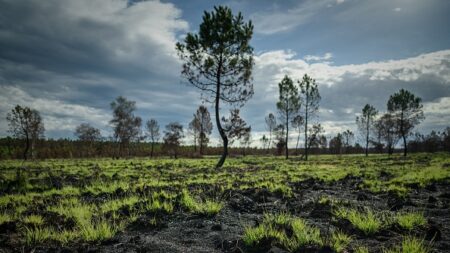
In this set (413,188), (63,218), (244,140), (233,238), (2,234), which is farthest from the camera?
(244,140)

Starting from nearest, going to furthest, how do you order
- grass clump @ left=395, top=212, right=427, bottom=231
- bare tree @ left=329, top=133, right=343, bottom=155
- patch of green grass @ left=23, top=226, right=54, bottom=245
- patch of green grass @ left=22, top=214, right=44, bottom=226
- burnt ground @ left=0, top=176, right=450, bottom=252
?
burnt ground @ left=0, top=176, right=450, bottom=252 → patch of green grass @ left=23, top=226, right=54, bottom=245 → grass clump @ left=395, top=212, right=427, bottom=231 → patch of green grass @ left=22, top=214, right=44, bottom=226 → bare tree @ left=329, top=133, right=343, bottom=155

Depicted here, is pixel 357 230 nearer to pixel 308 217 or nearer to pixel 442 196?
pixel 308 217

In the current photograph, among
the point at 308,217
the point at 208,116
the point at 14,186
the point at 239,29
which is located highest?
the point at 239,29

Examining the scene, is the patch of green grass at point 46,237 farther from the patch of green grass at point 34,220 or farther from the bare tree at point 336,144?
the bare tree at point 336,144

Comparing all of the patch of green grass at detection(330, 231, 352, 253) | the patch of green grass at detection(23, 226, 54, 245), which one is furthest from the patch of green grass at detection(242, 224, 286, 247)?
the patch of green grass at detection(23, 226, 54, 245)

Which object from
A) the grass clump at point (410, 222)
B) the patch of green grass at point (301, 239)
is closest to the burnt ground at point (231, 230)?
the grass clump at point (410, 222)

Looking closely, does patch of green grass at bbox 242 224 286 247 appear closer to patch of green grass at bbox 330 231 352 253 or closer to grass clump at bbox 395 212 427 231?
patch of green grass at bbox 330 231 352 253

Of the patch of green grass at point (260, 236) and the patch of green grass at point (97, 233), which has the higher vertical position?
the patch of green grass at point (260, 236)

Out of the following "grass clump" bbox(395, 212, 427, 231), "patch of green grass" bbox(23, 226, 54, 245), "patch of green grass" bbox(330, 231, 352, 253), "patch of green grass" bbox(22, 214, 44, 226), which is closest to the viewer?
"patch of green grass" bbox(330, 231, 352, 253)

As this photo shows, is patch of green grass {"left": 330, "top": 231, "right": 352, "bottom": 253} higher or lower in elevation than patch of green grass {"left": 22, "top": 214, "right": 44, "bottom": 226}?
higher

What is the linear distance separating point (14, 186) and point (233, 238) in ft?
34.8

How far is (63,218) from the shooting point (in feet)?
16.0

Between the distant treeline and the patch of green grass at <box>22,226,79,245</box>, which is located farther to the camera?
the distant treeline

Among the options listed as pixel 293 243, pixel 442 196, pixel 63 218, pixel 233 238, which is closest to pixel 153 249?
pixel 233 238
